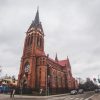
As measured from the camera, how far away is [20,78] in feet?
191

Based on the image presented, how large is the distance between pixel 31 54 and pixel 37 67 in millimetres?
5345

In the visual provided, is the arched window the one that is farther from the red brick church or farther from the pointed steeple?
the pointed steeple

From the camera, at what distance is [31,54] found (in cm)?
5988

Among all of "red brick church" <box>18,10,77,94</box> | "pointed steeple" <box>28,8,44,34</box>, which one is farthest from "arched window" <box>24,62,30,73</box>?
"pointed steeple" <box>28,8,44,34</box>

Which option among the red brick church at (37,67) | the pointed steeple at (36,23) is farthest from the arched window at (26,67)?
the pointed steeple at (36,23)

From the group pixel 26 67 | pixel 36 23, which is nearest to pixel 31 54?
pixel 26 67

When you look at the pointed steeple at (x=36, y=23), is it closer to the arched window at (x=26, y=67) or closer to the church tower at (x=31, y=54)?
the church tower at (x=31, y=54)

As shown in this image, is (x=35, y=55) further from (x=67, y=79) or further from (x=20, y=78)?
(x=67, y=79)

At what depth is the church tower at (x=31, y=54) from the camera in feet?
184

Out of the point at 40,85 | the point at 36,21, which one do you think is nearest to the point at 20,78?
the point at 40,85

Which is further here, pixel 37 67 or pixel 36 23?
pixel 36 23

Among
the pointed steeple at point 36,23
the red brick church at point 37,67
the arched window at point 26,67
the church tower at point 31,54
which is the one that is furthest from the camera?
the pointed steeple at point 36,23

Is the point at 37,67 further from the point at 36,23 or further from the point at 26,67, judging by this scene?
the point at 36,23

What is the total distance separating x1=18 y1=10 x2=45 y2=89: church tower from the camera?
56.2 m
